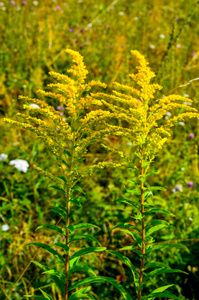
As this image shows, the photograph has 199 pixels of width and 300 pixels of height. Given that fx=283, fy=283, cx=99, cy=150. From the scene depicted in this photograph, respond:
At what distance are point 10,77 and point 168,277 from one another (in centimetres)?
321

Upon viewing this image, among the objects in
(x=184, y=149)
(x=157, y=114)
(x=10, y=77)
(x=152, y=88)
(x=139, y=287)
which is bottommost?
(x=139, y=287)

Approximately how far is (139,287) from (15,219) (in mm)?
1567

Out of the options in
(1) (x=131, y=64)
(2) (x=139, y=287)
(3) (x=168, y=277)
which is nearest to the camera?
(2) (x=139, y=287)

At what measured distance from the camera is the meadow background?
7.77 ft

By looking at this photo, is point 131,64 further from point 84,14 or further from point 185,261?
point 185,261

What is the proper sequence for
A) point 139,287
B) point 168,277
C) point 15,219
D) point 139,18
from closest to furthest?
1. point 139,287
2. point 168,277
3. point 15,219
4. point 139,18

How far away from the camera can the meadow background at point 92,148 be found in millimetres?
2367

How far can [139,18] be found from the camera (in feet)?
18.2

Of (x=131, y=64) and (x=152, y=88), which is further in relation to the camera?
(x=131, y=64)

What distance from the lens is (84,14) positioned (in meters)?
6.05

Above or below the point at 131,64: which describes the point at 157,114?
below

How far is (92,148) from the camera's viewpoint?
3.50m

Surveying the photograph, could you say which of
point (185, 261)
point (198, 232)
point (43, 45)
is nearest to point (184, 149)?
point (198, 232)

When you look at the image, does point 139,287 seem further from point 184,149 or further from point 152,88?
point 184,149
